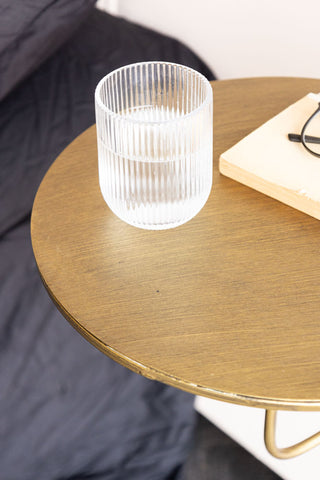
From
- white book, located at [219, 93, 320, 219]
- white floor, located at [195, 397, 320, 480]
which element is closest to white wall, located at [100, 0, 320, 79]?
white book, located at [219, 93, 320, 219]

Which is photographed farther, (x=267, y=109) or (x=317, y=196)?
(x=267, y=109)

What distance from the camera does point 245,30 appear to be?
97 cm

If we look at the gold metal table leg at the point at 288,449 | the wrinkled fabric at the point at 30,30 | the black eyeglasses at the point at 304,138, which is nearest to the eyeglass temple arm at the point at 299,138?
the black eyeglasses at the point at 304,138

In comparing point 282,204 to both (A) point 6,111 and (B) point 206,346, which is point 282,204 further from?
(A) point 6,111

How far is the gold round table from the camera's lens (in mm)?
377

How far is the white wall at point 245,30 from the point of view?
891mm

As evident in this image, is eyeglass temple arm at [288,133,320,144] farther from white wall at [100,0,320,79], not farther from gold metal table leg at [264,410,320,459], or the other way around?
white wall at [100,0,320,79]

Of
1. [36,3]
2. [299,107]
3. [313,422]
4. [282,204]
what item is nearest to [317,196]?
[282,204]

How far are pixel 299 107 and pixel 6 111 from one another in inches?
20.5

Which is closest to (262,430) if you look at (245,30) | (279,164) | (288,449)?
(288,449)

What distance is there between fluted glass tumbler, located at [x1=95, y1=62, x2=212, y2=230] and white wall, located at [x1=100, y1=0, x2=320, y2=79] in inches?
18.3

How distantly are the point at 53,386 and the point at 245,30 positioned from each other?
0.67 meters

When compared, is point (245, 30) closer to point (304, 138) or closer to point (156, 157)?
point (304, 138)

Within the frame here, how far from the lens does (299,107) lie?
0.57 m
